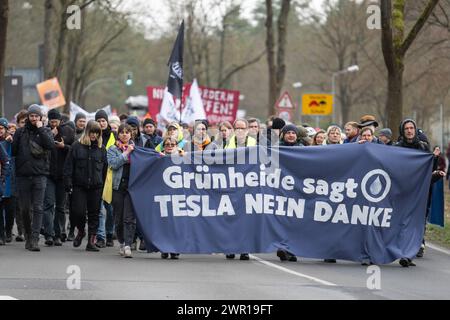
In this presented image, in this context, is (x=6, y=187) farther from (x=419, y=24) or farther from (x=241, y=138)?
(x=419, y=24)

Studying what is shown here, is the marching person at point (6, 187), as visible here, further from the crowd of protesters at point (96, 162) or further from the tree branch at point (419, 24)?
the tree branch at point (419, 24)

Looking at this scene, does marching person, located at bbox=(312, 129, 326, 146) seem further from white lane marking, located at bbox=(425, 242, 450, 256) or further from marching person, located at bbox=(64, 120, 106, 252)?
marching person, located at bbox=(64, 120, 106, 252)

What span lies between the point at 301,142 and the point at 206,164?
1.97m

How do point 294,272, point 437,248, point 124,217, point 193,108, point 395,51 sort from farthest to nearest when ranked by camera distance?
point 193,108, point 395,51, point 437,248, point 124,217, point 294,272

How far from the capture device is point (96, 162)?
1505cm

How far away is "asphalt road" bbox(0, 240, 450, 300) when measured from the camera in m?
10.5

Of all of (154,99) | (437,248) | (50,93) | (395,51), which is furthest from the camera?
(154,99)

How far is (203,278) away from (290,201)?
250cm

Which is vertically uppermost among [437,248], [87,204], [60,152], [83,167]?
[60,152]

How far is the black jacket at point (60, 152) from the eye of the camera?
1581 centimetres

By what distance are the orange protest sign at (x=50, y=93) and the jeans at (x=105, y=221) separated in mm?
15228

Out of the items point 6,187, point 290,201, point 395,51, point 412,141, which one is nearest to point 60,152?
point 6,187
